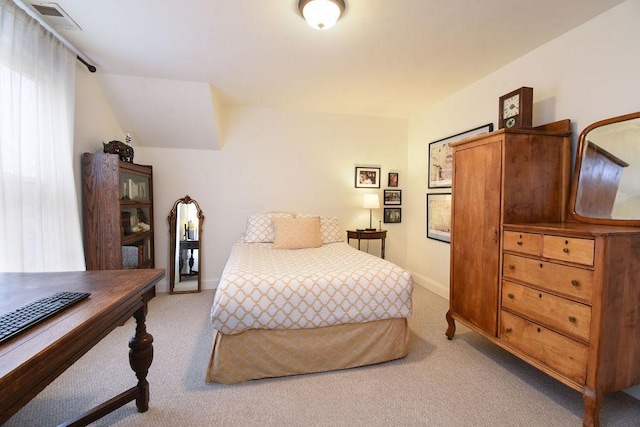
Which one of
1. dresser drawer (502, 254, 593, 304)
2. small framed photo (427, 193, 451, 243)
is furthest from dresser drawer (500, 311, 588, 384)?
small framed photo (427, 193, 451, 243)

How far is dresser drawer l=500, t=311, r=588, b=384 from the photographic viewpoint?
4.75ft

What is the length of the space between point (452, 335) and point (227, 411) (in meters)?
1.81

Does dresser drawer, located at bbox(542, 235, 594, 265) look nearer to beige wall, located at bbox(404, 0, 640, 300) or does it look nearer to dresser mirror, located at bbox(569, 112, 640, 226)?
dresser mirror, located at bbox(569, 112, 640, 226)

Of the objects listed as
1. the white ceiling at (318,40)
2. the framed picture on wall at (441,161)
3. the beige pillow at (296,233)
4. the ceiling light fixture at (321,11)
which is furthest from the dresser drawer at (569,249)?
the beige pillow at (296,233)

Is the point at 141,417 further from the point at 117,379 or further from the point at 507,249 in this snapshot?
the point at 507,249

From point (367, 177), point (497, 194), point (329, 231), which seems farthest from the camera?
point (367, 177)

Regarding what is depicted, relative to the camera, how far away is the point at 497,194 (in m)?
1.91

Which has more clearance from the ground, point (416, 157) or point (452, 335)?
point (416, 157)

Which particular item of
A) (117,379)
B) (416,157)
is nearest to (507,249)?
(416,157)

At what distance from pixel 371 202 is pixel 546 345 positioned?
7.77 feet

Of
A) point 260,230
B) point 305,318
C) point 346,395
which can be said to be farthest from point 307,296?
point 260,230

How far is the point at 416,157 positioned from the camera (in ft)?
13.0

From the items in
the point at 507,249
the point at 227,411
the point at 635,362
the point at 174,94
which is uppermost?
the point at 174,94

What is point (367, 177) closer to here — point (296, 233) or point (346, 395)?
point (296, 233)
